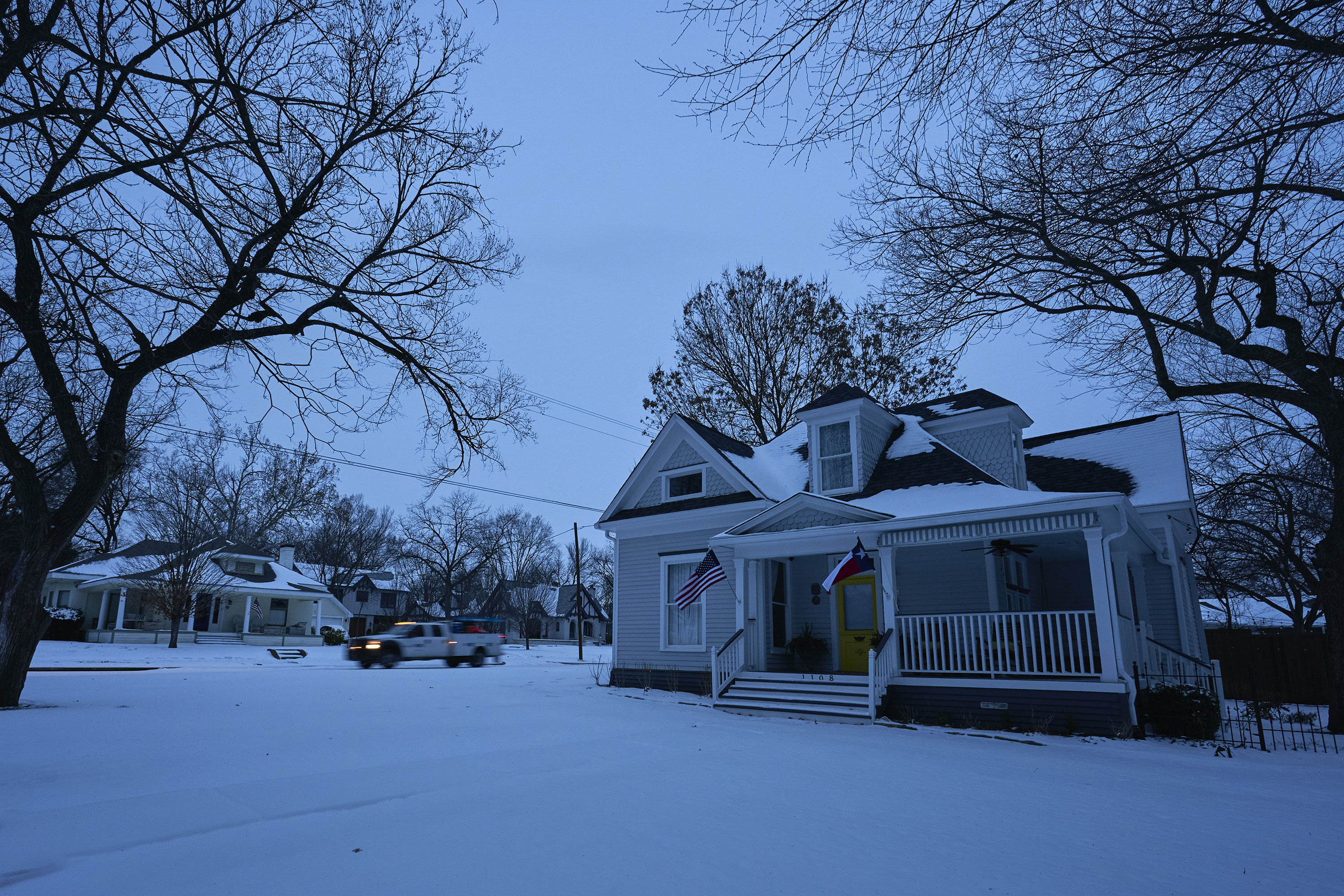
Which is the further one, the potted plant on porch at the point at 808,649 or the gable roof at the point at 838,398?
the gable roof at the point at 838,398

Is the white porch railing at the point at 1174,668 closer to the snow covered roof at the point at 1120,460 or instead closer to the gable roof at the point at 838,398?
the snow covered roof at the point at 1120,460

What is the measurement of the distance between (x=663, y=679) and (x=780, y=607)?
3171 mm

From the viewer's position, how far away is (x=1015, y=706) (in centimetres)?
1085

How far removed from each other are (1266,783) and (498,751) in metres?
7.72

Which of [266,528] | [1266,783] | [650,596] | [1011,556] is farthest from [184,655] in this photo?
[1266,783]

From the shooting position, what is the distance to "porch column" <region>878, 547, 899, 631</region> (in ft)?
40.3

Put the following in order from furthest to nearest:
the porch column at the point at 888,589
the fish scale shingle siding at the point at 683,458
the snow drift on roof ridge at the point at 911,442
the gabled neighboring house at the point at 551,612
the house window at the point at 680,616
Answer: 1. the gabled neighboring house at the point at 551,612
2. the fish scale shingle siding at the point at 683,458
3. the house window at the point at 680,616
4. the snow drift on roof ridge at the point at 911,442
5. the porch column at the point at 888,589

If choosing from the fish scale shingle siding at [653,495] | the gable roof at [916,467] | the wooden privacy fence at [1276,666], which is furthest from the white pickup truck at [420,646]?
the wooden privacy fence at [1276,666]

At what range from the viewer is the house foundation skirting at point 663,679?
1558 centimetres

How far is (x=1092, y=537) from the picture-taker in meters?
10.7

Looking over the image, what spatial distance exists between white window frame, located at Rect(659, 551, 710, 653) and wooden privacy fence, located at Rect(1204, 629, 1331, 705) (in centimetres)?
1157

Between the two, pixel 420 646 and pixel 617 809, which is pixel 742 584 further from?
pixel 420 646

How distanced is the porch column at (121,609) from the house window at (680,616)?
31.8 metres

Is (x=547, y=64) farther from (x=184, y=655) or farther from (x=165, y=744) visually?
(x=184, y=655)
